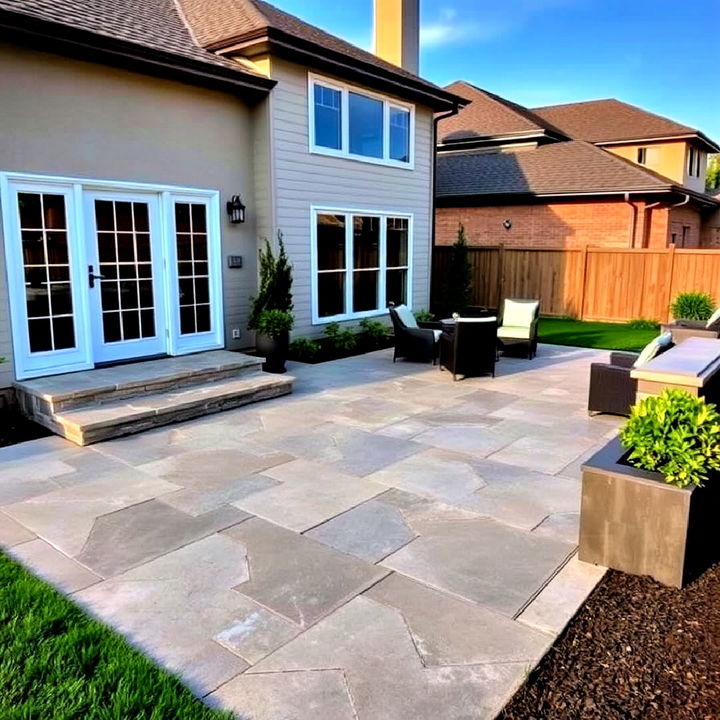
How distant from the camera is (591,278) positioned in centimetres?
1463

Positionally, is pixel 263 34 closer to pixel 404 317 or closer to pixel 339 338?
pixel 404 317

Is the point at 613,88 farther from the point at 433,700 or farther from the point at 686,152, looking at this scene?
the point at 433,700

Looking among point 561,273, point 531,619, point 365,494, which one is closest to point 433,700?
point 531,619

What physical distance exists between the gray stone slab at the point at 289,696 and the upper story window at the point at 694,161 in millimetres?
26652

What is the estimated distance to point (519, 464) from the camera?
522cm

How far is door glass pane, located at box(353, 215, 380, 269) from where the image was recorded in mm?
11086

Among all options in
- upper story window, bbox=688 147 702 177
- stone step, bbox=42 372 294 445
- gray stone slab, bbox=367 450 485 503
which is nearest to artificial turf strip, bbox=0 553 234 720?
gray stone slab, bbox=367 450 485 503

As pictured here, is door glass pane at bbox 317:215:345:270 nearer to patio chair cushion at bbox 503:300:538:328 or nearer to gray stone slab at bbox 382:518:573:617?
patio chair cushion at bbox 503:300:538:328

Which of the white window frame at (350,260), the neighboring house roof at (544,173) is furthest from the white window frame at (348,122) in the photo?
the neighboring house roof at (544,173)

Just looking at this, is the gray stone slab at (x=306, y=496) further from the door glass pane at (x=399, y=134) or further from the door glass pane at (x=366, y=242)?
the door glass pane at (x=399, y=134)

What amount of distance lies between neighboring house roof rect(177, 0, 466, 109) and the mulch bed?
27.5 ft

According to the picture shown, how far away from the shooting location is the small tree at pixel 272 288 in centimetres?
881

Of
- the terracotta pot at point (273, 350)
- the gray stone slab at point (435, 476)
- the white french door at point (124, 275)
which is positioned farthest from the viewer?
the terracotta pot at point (273, 350)

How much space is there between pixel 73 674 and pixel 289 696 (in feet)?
2.94
